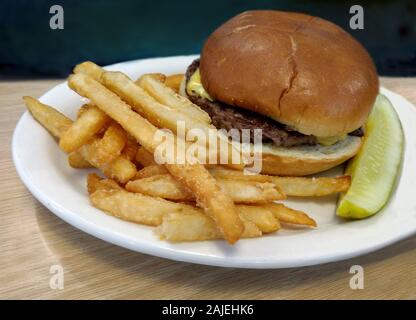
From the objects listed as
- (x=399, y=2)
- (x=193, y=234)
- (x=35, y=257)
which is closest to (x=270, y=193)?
(x=193, y=234)

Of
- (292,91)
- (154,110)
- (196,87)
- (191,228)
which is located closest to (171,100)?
(154,110)

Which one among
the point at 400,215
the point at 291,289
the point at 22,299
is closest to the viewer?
the point at 22,299

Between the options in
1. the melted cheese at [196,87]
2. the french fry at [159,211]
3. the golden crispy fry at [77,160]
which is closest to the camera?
the french fry at [159,211]

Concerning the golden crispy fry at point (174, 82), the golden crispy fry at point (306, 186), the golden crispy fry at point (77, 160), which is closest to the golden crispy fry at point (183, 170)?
the golden crispy fry at point (77, 160)

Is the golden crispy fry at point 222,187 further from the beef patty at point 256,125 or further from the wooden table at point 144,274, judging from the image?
the beef patty at point 256,125

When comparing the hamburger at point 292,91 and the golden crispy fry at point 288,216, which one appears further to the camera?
the hamburger at point 292,91

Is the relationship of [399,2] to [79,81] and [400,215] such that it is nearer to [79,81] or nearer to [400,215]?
[400,215]

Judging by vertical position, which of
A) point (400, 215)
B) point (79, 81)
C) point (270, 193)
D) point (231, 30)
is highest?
point (231, 30)
